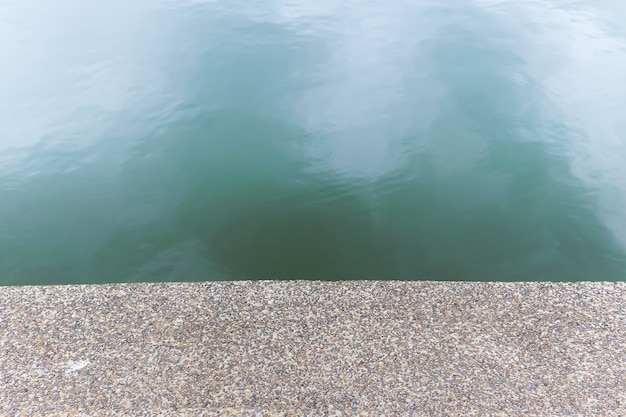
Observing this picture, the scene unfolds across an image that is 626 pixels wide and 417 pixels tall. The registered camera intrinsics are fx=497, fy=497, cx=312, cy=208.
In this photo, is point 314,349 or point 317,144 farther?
point 317,144

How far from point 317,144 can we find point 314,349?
2.43 metres

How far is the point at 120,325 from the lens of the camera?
7.62 ft

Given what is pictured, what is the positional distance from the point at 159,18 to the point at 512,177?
5.08m

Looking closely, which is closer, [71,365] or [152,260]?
[71,365]

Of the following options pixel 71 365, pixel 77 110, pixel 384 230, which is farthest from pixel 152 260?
pixel 77 110

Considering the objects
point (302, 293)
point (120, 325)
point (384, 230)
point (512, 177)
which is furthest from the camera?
point (512, 177)

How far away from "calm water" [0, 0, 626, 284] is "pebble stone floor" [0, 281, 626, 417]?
680 millimetres

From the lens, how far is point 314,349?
2154 millimetres

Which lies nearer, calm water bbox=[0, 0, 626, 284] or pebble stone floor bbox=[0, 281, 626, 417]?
pebble stone floor bbox=[0, 281, 626, 417]

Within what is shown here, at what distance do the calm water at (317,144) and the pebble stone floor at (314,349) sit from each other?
0.68m

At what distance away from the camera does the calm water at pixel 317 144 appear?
331cm

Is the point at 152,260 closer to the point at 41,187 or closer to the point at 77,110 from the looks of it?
the point at 41,187

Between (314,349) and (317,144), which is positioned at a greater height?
(314,349)

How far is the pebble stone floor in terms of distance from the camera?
1.94 m
